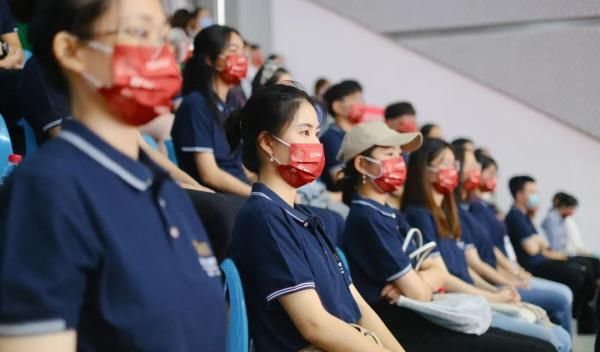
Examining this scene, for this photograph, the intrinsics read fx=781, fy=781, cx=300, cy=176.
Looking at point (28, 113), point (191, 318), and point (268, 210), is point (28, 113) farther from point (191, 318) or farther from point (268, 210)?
point (191, 318)

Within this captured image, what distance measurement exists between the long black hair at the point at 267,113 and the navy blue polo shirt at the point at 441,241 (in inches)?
45.7

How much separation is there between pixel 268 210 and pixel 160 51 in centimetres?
84

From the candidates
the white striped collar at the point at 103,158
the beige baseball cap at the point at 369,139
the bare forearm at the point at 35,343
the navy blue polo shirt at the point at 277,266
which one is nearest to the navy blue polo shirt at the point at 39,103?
the navy blue polo shirt at the point at 277,266

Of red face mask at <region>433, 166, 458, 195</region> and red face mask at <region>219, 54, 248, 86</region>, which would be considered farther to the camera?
red face mask at <region>433, 166, 458, 195</region>

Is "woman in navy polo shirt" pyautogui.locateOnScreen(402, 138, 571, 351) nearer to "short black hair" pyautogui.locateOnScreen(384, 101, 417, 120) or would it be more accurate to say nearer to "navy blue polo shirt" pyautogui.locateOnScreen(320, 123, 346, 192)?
"navy blue polo shirt" pyautogui.locateOnScreen(320, 123, 346, 192)

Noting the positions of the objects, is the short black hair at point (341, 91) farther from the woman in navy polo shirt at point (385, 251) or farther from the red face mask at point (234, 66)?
the woman in navy polo shirt at point (385, 251)

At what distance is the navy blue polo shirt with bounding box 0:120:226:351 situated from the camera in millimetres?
842

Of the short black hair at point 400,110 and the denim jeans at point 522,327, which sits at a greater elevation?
the short black hair at point 400,110

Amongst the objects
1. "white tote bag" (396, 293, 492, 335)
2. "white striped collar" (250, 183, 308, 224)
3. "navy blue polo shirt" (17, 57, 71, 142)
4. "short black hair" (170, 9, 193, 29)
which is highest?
"short black hair" (170, 9, 193, 29)

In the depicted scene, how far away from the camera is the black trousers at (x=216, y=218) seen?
2.19 metres

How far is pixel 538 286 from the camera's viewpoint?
12.5 ft

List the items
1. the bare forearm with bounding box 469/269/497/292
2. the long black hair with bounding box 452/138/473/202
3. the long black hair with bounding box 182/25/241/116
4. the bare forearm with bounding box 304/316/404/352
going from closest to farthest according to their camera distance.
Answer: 1. the bare forearm with bounding box 304/316/404/352
2. the long black hair with bounding box 182/25/241/116
3. the bare forearm with bounding box 469/269/497/292
4. the long black hair with bounding box 452/138/473/202

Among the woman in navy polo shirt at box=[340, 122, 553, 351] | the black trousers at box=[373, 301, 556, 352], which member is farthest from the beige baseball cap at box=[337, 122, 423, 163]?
the black trousers at box=[373, 301, 556, 352]

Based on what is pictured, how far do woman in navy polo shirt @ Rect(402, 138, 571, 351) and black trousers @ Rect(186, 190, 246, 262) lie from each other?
3.29 feet
